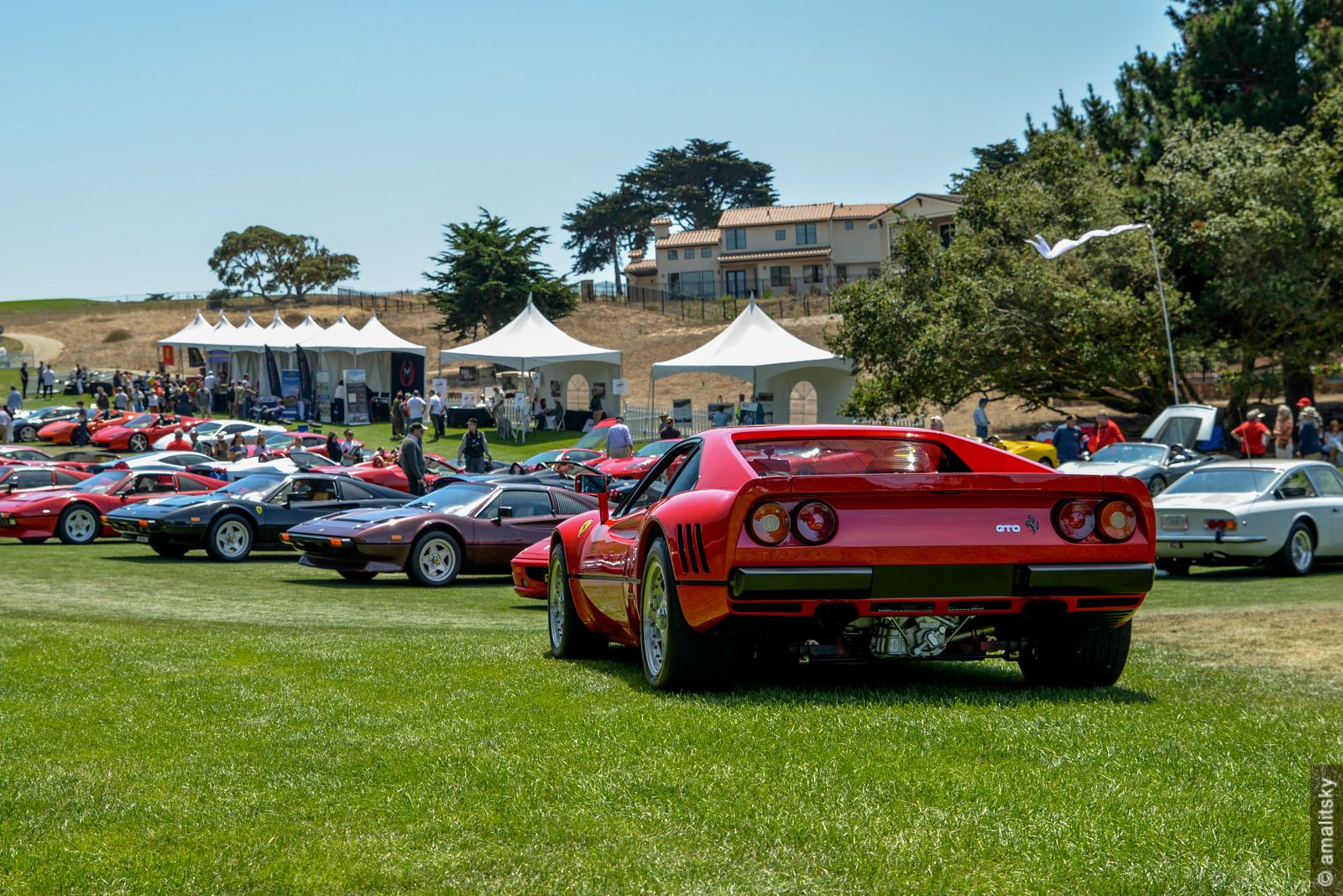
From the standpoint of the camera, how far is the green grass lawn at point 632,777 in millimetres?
3910

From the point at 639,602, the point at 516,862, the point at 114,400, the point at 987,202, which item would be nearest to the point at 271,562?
the point at 639,602

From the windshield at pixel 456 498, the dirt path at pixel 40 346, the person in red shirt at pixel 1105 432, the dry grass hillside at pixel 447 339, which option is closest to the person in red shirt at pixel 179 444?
the dry grass hillside at pixel 447 339

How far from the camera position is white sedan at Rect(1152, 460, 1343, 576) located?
17.3 meters

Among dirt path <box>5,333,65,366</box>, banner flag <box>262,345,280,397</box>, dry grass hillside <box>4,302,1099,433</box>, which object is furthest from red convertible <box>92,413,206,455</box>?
dirt path <box>5,333,65,366</box>

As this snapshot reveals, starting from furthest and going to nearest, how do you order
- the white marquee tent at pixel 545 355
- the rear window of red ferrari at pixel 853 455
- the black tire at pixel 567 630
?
the white marquee tent at pixel 545 355 < the black tire at pixel 567 630 < the rear window of red ferrari at pixel 853 455

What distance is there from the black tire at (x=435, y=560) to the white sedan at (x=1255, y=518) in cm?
825

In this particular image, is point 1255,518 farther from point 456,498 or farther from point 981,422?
point 981,422

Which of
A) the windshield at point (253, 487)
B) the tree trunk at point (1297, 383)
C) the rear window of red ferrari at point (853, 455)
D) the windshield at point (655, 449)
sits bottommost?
the windshield at point (253, 487)

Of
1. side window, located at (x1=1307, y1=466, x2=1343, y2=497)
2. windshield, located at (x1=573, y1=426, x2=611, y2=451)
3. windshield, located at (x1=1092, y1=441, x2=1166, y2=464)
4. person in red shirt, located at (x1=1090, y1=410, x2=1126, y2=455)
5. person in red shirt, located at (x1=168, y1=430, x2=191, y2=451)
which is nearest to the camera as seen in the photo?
side window, located at (x1=1307, y1=466, x2=1343, y2=497)

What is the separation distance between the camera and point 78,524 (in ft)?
78.2

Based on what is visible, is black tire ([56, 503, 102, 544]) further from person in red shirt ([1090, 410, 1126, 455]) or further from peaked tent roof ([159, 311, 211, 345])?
peaked tent roof ([159, 311, 211, 345])

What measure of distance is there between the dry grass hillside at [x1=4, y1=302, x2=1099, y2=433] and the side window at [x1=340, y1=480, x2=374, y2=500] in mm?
33344

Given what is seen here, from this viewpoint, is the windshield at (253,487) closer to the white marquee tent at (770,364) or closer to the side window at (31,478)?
the side window at (31,478)

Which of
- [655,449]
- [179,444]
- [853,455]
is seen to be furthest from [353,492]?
[179,444]
